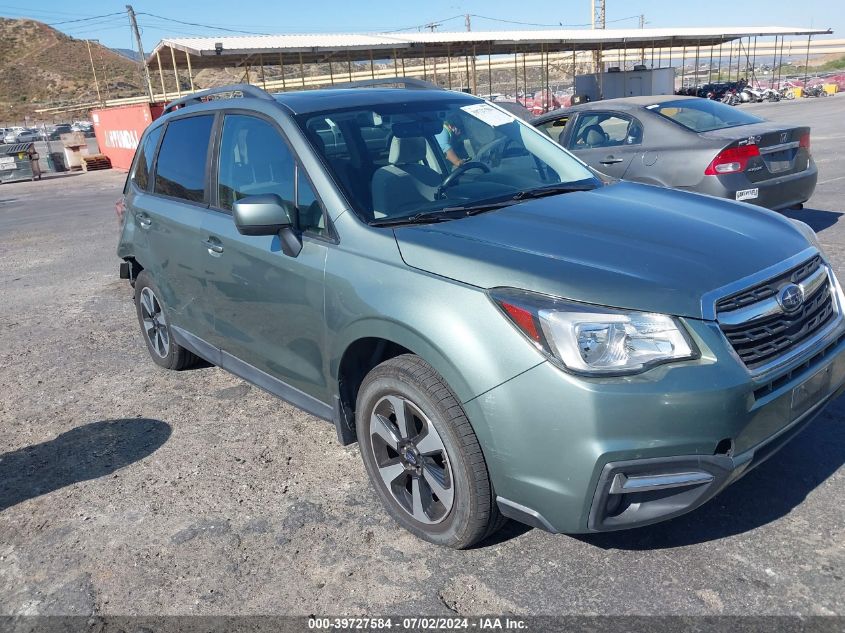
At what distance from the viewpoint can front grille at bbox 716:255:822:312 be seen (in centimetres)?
255

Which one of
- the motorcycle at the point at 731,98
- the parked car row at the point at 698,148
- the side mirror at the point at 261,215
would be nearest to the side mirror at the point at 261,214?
the side mirror at the point at 261,215

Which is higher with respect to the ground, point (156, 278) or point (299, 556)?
point (156, 278)

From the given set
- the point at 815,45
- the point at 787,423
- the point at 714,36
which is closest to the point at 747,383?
the point at 787,423

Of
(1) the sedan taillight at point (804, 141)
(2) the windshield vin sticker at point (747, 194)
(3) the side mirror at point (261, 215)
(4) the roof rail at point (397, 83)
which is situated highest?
(4) the roof rail at point (397, 83)

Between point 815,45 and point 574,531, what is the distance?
108 m

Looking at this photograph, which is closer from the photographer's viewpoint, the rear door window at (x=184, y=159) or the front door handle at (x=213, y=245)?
the front door handle at (x=213, y=245)

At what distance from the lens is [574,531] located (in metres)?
2.53

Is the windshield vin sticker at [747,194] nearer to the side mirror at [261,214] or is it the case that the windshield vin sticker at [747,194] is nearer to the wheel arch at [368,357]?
the wheel arch at [368,357]

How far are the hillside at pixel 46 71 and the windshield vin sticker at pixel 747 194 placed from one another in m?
93.2

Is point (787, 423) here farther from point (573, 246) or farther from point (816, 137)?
point (816, 137)

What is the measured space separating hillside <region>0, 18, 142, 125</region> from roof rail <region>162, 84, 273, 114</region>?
92475mm

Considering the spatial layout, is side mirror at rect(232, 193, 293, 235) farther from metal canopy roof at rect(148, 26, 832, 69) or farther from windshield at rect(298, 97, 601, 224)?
metal canopy roof at rect(148, 26, 832, 69)

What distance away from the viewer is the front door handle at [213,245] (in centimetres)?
394

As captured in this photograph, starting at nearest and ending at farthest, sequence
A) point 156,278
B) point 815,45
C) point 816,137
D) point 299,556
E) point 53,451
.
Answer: point 299,556
point 53,451
point 156,278
point 816,137
point 815,45
